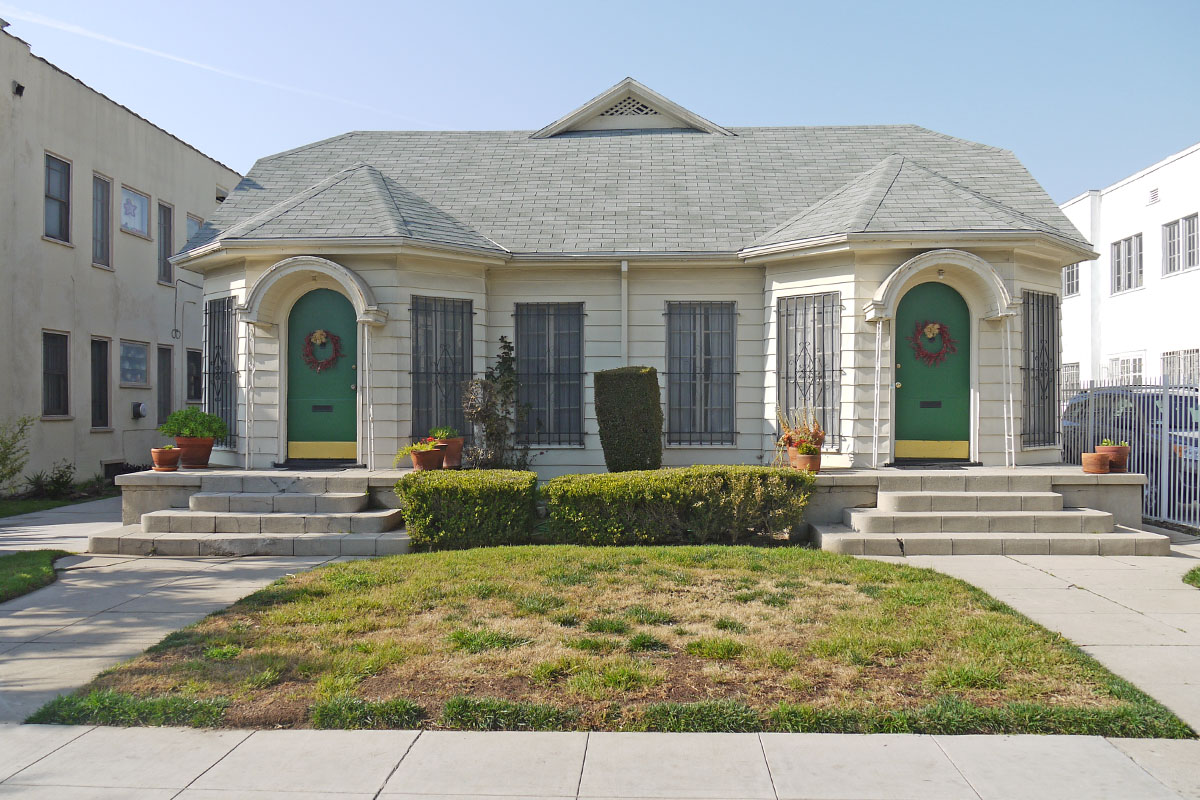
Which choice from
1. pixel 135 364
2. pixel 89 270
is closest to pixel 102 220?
pixel 89 270

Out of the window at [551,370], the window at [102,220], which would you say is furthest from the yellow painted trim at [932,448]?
the window at [102,220]

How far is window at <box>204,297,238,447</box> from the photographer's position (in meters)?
11.5

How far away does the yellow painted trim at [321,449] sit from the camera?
11.1m

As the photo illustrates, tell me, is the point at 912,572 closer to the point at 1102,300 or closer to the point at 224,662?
the point at 224,662

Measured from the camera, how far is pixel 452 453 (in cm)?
1050

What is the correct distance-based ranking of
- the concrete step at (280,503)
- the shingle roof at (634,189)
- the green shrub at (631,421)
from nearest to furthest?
the concrete step at (280,503) < the green shrub at (631,421) < the shingle roof at (634,189)

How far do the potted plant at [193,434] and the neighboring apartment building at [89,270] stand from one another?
18.0 feet

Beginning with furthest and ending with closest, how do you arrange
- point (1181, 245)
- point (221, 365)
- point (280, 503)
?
1. point (1181, 245)
2. point (221, 365)
3. point (280, 503)

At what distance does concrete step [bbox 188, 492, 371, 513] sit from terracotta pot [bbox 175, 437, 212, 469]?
46.1 inches

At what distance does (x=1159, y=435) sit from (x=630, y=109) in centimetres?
960

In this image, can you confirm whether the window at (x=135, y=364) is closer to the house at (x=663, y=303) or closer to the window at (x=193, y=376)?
the window at (x=193, y=376)

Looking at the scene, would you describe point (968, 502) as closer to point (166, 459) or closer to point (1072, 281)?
point (166, 459)

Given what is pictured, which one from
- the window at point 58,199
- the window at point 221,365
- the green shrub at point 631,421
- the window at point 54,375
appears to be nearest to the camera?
the green shrub at point 631,421

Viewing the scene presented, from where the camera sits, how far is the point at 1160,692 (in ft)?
15.4
